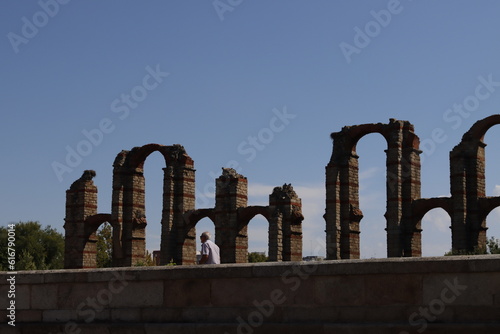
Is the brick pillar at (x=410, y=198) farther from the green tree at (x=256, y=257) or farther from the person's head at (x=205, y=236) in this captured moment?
the green tree at (x=256, y=257)

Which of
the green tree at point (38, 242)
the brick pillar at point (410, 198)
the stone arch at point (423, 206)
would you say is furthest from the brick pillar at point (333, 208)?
the green tree at point (38, 242)

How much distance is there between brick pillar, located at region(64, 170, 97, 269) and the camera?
34.3 meters

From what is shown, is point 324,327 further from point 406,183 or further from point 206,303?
point 406,183

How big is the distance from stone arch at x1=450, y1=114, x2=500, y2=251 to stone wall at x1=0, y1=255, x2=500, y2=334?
19733 mm

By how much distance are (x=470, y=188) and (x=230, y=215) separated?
8735mm

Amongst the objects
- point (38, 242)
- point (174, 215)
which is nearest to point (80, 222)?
point (174, 215)

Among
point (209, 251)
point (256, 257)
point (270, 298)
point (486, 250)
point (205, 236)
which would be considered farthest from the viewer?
point (256, 257)

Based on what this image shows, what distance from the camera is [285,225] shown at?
30.0 metres

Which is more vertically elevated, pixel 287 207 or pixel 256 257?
pixel 287 207

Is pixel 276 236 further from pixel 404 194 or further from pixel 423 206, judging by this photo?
pixel 423 206

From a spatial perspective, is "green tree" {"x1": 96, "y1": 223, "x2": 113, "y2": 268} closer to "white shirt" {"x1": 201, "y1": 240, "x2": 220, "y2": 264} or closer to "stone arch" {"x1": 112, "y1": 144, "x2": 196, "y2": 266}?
"stone arch" {"x1": 112, "y1": 144, "x2": 196, "y2": 266}

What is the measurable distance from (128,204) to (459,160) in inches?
516

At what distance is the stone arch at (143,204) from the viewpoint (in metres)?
32.5

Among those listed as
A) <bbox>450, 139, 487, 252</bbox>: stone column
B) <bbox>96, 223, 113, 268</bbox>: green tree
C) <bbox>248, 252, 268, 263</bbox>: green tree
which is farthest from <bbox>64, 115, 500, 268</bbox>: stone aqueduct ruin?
<bbox>248, 252, 268, 263</bbox>: green tree
